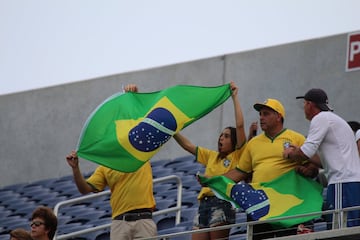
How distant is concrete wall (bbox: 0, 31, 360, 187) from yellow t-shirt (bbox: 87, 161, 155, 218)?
16.9ft

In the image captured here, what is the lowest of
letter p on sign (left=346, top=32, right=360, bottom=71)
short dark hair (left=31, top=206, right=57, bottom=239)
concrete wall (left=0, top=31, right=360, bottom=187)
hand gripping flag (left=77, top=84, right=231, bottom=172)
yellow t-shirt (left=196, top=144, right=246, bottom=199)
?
short dark hair (left=31, top=206, right=57, bottom=239)

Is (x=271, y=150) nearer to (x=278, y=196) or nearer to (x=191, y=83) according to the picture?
(x=278, y=196)

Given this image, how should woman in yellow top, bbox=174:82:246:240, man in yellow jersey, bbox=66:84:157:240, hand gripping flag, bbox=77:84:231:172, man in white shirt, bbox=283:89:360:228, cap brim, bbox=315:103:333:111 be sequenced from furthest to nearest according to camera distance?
hand gripping flag, bbox=77:84:231:172 → man in yellow jersey, bbox=66:84:157:240 → woman in yellow top, bbox=174:82:246:240 → cap brim, bbox=315:103:333:111 → man in white shirt, bbox=283:89:360:228

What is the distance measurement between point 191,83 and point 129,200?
6548mm

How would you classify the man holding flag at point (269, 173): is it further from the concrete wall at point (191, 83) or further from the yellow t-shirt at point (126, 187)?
the concrete wall at point (191, 83)

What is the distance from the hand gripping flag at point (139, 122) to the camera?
1202 centimetres

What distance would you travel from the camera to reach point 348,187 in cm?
1096

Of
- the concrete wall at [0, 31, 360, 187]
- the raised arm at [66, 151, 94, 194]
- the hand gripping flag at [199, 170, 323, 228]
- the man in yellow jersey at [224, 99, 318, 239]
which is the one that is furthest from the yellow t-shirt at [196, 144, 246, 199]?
the concrete wall at [0, 31, 360, 187]

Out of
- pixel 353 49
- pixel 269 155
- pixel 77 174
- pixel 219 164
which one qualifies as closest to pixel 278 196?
pixel 269 155

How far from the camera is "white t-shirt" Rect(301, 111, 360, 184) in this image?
11.0 metres

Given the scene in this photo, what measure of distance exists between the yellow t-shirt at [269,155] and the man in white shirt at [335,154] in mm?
168

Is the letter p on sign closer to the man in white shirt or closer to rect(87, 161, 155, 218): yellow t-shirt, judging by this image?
rect(87, 161, 155, 218): yellow t-shirt

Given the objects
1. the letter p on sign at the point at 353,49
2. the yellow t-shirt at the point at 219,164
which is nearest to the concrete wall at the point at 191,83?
the letter p on sign at the point at 353,49

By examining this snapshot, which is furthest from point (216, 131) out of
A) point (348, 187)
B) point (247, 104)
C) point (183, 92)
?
point (348, 187)
